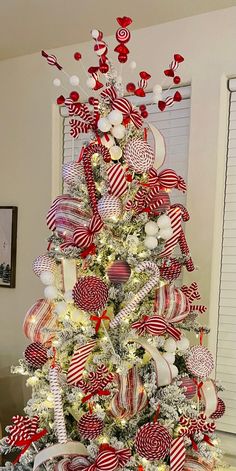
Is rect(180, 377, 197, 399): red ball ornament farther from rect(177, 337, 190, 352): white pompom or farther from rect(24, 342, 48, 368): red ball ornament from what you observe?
rect(24, 342, 48, 368): red ball ornament

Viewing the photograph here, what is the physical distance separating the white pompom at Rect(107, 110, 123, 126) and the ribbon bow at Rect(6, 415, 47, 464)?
98 cm

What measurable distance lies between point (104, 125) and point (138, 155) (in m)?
0.14

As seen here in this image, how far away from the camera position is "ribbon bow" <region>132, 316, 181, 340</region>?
56.5 inches

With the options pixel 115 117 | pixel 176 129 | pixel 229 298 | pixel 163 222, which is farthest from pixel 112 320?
pixel 176 129

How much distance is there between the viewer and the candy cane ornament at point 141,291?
4.82 feet

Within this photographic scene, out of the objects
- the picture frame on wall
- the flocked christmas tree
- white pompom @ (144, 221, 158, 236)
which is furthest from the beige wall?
white pompom @ (144, 221, 158, 236)

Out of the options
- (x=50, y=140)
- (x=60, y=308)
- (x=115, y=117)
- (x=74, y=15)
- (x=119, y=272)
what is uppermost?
(x=74, y=15)

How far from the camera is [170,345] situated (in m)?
1.53

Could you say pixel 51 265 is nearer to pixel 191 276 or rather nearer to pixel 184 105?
pixel 191 276

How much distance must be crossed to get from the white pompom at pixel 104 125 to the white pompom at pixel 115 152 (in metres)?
0.06

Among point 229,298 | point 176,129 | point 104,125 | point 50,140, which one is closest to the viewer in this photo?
point 104,125

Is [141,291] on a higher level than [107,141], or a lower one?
lower

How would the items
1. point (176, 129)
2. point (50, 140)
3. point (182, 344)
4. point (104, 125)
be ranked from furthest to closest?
1. point (50, 140)
2. point (176, 129)
3. point (182, 344)
4. point (104, 125)

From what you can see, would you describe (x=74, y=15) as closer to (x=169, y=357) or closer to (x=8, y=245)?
(x=8, y=245)
